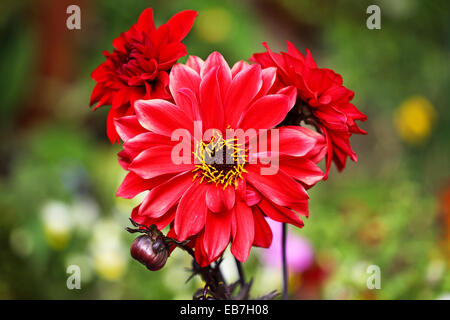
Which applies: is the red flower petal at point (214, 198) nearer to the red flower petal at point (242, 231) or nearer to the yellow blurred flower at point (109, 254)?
the red flower petal at point (242, 231)

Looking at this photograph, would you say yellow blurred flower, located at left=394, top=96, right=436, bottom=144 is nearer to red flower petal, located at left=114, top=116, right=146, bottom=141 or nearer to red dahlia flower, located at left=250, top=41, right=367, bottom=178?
red dahlia flower, located at left=250, top=41, right=367, bottom=178

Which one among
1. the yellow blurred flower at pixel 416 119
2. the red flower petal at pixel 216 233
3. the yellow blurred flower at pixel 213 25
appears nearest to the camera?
the red flower petal at pixel 216 233

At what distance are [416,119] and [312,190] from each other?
0.42 m

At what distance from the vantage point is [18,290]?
1091 mm

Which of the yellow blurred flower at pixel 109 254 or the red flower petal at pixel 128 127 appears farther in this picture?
the yellow blurred flower at pixel 109 254

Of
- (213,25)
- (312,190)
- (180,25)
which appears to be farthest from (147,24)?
(213,25)

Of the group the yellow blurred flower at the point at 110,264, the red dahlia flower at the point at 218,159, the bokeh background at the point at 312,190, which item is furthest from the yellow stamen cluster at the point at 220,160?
the yellow blurred flower at the point at 110,264

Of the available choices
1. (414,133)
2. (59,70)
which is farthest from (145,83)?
(59,70)

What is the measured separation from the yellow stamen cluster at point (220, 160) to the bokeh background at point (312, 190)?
0.95ft

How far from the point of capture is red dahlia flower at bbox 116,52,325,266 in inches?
17.5

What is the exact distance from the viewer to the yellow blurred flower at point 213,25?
1.93 m

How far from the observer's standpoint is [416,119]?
1541 mm

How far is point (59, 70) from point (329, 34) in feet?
3.80
